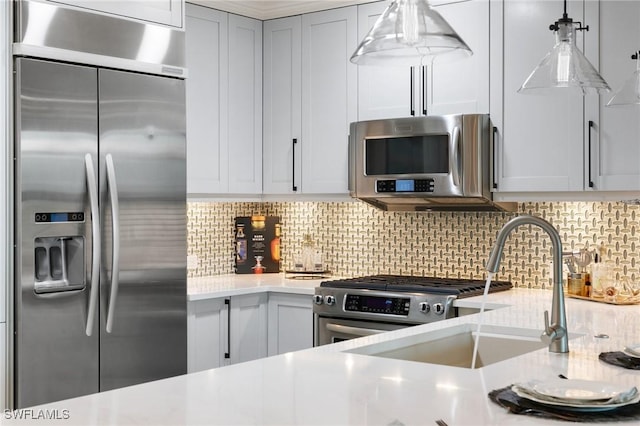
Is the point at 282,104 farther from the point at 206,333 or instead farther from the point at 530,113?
the point at 530,113

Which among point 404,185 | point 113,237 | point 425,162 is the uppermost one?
point 425,162

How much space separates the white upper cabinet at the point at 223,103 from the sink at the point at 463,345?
6.94 ft

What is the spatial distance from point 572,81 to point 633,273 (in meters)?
2.00

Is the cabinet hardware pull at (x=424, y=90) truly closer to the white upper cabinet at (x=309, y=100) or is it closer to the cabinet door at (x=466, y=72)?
the cabinet door at (x=466, y=72)

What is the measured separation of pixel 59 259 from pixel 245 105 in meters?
1.80

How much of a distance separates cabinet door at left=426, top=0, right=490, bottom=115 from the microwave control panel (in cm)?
38

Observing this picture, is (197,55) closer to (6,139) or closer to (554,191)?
(6,139)

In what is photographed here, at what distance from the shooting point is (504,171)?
420cm

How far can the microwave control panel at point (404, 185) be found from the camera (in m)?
4.34

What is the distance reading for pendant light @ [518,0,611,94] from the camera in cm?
245

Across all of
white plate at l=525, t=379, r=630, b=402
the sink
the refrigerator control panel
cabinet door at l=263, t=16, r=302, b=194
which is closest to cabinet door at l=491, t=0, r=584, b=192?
the sink

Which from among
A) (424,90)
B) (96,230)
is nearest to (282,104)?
(424,90)

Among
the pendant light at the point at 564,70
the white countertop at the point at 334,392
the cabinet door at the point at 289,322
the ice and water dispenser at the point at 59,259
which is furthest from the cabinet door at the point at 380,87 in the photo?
the white countertop at the point at 334,392

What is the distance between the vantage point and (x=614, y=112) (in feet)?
12.6
